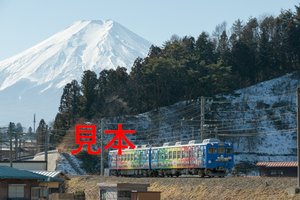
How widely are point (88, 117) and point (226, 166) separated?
50323mm

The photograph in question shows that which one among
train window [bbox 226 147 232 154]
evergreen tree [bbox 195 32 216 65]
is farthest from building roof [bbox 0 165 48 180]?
evergreen tree [bbox 195 32 216 65]

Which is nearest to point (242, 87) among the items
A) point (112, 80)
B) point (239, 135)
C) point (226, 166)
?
point (239, 135)

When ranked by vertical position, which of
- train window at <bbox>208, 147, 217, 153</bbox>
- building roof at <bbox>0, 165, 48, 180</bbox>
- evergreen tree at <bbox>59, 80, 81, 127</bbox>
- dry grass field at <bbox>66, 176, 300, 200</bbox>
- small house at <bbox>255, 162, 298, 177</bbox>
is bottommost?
small house at <bbox>255, 162, 298, 177</bbox>

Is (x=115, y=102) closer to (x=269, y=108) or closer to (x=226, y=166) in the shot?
(x=269, y=108)

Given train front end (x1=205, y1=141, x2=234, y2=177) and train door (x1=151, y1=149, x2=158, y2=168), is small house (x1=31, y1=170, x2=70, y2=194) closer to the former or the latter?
train door (x1=151, y1=149, x2=158, y2=168)

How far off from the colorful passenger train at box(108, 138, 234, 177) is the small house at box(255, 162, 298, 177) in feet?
55.1

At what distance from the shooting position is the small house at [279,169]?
58.1m

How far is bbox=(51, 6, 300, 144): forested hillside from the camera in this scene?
86438 mm

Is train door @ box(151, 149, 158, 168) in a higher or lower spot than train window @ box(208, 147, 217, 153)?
lower

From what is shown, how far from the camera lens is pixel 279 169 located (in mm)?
59562

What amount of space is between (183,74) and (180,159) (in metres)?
44.9

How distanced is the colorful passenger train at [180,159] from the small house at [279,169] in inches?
661

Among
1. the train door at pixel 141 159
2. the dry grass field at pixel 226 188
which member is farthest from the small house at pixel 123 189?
the train door at pixel 141 159

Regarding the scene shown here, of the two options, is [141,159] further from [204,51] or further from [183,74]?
[204,51]
